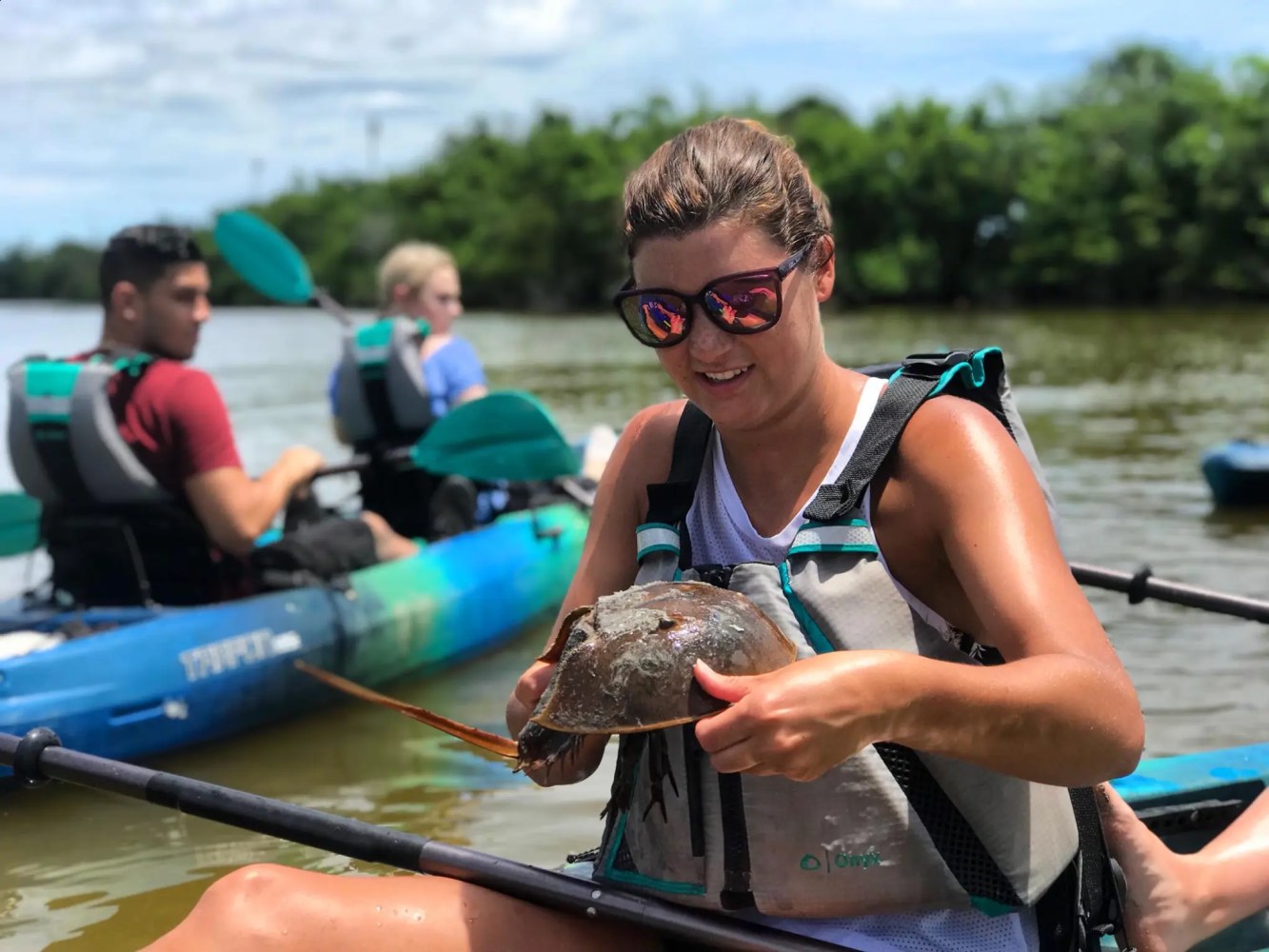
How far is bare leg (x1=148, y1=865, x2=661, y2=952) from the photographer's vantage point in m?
1.80

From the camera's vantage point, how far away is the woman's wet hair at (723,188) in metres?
1.82

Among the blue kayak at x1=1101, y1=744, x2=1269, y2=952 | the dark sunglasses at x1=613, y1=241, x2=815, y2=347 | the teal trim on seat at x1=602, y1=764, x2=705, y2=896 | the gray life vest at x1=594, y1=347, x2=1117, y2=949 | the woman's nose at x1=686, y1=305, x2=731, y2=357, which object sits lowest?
the blue kayak at x1=1101, y1=744, x2=1269, y2=952

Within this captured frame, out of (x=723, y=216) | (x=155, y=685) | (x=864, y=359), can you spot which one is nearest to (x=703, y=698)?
(x=723, y=216)

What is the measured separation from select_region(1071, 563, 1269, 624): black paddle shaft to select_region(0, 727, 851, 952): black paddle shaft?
2.32 meters

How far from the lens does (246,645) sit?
16.7 ft

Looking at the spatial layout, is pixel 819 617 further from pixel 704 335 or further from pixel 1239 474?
pixel 1239 474

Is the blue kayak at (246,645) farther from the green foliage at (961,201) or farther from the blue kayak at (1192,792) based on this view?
the green foliage at (961,201)

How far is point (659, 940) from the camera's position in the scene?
1949mm

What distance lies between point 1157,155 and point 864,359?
28634mm

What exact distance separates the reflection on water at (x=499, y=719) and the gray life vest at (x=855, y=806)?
2244mm

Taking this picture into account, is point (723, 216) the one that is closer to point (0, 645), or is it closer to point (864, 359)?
point (0, 645)

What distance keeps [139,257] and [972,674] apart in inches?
156

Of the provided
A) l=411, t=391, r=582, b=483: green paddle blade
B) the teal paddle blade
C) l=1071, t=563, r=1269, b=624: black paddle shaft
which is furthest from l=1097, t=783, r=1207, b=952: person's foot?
the teal paddle blade

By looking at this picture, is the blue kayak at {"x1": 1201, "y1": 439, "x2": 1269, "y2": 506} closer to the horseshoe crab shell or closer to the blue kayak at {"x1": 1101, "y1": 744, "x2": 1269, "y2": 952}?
the blue kayak at {"x1": 1101, "y1": 744, "x2": 1269, "y2": 952}
